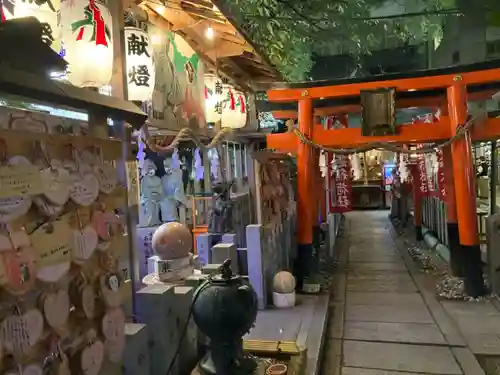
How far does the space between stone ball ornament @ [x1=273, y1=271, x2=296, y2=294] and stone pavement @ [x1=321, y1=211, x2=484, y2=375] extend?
932 millimetres

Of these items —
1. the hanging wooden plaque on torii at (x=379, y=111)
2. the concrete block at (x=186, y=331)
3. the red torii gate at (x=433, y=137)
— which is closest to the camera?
the concrete block at (x=186, y=331)

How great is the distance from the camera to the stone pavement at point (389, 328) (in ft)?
19.5

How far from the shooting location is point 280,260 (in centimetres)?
912

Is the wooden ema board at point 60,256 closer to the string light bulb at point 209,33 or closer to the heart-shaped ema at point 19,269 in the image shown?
the heart-shaped ema at point 19,269

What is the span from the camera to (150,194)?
12.2 meters

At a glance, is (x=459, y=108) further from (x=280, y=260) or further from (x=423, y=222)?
(x=423, y=222)

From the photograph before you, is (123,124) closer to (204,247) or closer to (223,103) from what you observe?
(223,103)

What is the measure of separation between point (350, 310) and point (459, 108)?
14.4 ft

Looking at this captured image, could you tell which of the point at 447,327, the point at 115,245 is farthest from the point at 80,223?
the point at 447,327

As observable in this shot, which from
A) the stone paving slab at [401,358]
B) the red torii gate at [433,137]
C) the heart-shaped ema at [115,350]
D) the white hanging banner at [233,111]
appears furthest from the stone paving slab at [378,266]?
the heart-shaped ema at [115,350]

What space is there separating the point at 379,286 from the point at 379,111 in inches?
151

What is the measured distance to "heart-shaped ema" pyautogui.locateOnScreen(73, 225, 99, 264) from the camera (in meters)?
2.44

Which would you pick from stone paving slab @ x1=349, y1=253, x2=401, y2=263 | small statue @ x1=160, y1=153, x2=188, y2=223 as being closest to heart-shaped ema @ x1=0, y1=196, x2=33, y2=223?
small statue @ x1=160, y1=153, x2=188, y2=223

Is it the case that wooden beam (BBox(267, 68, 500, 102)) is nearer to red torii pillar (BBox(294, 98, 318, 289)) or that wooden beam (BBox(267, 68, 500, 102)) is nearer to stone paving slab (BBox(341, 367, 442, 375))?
red torii pillar (BBox(294, 98, 318, 289))
